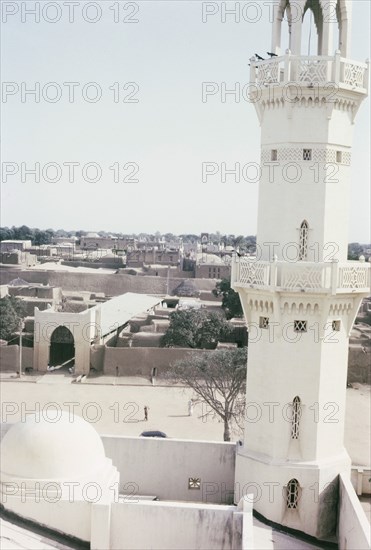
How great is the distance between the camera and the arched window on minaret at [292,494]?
45.3ft

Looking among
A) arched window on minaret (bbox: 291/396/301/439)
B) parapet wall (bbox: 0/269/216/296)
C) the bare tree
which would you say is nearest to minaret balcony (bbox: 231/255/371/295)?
arched window on minaret (bbox: 291/396/301/439)

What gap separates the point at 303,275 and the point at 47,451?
19.8 ft

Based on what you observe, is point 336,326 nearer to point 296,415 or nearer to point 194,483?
point 296,415

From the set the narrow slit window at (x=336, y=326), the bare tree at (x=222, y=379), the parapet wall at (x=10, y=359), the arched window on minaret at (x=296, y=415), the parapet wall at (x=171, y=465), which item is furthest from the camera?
the parapet wall at (x=10, y=359)

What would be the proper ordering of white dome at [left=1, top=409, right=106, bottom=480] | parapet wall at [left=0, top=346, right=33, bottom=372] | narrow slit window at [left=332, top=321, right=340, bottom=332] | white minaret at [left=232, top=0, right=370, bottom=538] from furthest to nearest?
parapet wall at [left=0, top=346, right=33, bottom=372] < narrow slit window at [left=332, top=321, right=340, bottom=332] < white minaret at [left=232, top=0, right=370, bottom=538] < white dome at [left=1, top=409, right=106, bottom=480]

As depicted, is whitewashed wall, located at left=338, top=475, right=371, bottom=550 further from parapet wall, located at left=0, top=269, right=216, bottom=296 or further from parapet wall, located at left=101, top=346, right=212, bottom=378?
parapet wall, located at left=0, top=269, right=216, bottom=296

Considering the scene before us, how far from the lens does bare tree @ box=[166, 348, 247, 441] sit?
84.2 ft

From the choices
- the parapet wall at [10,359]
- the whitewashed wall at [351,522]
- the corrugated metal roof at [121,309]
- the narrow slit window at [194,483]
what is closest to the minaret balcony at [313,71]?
the whitewashed wall at [351,522]

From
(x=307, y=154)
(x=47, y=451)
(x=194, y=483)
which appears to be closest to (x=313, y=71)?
(x=307, y=154)

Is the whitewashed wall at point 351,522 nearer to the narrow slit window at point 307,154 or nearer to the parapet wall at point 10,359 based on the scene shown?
the narrow slit window at point 307,154

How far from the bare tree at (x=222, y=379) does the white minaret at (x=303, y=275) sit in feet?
35.7

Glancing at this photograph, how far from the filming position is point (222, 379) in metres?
27.1

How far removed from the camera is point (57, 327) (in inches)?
1410

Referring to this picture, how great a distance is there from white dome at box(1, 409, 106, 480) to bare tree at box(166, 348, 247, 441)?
12.1m
